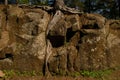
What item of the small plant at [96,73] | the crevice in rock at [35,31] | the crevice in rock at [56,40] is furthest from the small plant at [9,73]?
the small plant at [96,73]

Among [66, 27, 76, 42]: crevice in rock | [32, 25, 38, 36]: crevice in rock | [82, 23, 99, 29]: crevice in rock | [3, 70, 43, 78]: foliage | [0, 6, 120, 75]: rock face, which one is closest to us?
[3, 70, 43, 78]: foliage

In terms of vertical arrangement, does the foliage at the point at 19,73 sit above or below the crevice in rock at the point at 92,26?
below

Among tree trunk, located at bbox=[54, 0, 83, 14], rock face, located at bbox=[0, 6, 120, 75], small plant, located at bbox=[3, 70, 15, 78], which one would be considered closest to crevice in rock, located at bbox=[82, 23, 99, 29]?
rock face, located at bbox=[0, 6, 120, 75]

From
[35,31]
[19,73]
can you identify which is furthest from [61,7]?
[19,73]

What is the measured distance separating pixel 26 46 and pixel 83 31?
3.36m

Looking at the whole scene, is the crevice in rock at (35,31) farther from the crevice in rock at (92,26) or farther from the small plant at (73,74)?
the small plant at (73,74)

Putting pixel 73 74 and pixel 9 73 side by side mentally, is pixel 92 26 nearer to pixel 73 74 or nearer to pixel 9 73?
pixel 73 74

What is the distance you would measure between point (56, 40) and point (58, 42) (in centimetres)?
22

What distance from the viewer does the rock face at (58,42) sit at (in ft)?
53.1

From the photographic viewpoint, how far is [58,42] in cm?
1705

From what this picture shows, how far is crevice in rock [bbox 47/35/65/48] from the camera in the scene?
16.8 meters

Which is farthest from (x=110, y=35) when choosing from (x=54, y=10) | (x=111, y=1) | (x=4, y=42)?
(x=111, y=1)

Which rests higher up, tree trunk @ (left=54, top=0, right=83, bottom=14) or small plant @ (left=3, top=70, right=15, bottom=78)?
tree trunk @ (left=54, top=0, right=83, bottom=14)

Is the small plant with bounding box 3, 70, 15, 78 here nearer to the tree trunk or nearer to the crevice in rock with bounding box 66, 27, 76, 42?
the crevice in rock with bounding box 66, 27, 76, 42
